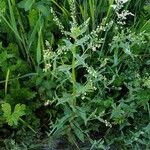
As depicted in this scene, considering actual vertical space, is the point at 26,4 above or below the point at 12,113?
above

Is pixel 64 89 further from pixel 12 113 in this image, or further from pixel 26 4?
pixel 26 4

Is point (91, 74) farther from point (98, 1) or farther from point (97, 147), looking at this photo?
point (98, 1)

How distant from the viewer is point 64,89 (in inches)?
91.7

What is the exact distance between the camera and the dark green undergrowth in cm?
227

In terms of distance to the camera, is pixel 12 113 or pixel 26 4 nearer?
pixel 12 113

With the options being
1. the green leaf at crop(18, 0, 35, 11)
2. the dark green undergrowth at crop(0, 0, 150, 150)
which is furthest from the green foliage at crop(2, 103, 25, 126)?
the green leaf at crop(18, 0, 35, 11)

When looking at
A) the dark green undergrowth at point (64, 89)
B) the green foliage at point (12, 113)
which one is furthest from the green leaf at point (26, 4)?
the green foliage at point (12, 113)

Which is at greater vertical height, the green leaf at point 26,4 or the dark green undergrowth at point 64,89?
the green leaf at point 26,4

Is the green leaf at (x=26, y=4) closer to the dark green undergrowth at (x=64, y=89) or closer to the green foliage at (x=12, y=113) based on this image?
the dark green undergrowth at (x=64, y=89)

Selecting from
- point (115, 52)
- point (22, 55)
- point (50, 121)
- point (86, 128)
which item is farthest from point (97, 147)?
point (22, 55)

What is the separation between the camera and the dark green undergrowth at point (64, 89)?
2.27 meters

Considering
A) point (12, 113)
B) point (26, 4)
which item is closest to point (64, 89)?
point (12, 113)

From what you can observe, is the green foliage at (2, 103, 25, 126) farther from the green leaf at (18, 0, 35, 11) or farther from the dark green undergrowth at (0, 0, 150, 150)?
the green leaf at (18, 0, 35, 11)

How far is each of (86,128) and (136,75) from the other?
15.3 inches
